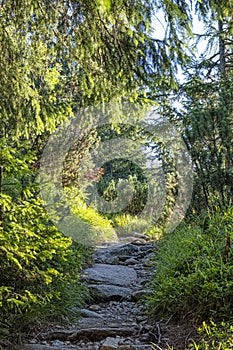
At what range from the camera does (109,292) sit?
15.2 ft

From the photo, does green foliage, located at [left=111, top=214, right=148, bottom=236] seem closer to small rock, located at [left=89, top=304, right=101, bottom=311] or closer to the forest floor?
the forest floor

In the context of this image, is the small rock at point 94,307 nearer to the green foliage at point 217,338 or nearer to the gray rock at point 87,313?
the gray rock at point 87,313

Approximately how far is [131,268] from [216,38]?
660 centimetres

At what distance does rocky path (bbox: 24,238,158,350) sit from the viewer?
295cm

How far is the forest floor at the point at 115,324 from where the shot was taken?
112 inches

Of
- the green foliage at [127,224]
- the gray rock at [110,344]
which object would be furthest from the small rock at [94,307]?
the green foliage at [127,224]

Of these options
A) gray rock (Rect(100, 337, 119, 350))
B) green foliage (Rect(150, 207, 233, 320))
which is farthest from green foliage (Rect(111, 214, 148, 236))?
gray rock (Rect(100, 337, 119, 350))

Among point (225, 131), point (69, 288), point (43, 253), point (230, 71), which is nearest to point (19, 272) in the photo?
point (43, 253)

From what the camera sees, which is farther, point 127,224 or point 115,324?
point 127,224

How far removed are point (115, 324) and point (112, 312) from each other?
58 centimetres

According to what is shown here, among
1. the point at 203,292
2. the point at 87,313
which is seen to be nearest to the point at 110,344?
the point at 203,292

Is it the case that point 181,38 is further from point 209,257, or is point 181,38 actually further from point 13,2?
point 209,257

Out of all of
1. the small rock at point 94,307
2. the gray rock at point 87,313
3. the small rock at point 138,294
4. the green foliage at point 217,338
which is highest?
the green foliage at point 217,338

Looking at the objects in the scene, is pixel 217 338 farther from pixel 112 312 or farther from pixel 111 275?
pixel 111 275
